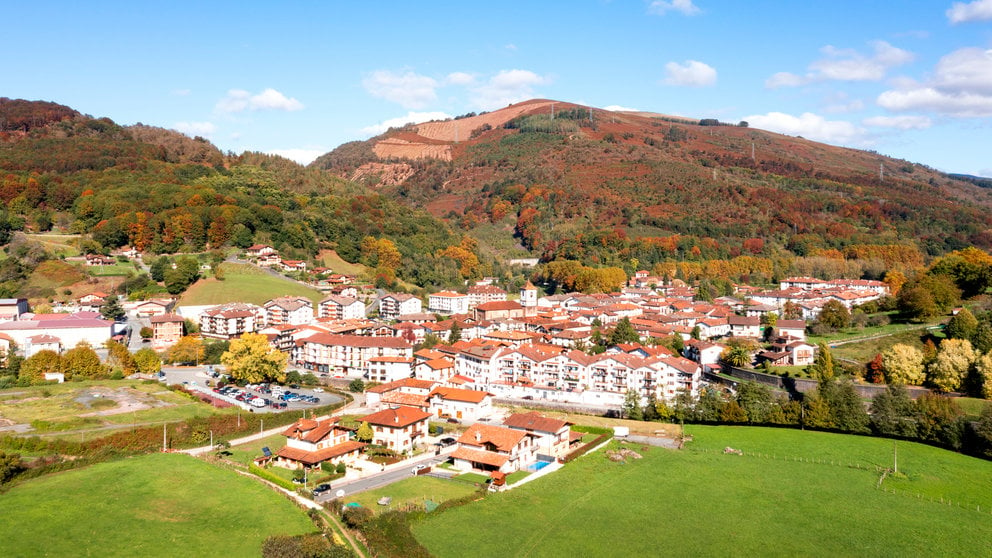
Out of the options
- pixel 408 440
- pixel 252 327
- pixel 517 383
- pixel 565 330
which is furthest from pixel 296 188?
pixel 408 440

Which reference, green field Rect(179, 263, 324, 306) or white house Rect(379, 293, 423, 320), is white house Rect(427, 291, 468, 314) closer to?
white house Rect(379, 293, 423, 320)

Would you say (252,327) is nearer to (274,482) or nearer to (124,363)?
(124,363)

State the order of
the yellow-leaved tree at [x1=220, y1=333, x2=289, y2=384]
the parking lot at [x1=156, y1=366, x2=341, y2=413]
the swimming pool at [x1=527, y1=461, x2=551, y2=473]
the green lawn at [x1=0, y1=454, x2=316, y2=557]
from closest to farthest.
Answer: the green lawn at [x1=0, y1=454, x2=316, y2=557], the swimming pool at [x1=527, y1=461, x2=551, y2=473], the parking lot at [x1=156, y1=366, x2=341, y2=413], the yellow-leaved tree at [x1=220, y1=333, x2=289, y2=384]

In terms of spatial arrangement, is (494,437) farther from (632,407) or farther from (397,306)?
(397,306)

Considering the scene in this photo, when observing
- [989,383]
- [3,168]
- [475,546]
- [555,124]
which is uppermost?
[555,124]

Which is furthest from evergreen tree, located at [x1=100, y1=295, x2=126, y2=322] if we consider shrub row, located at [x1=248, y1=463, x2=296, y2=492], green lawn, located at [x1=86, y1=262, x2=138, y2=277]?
shrub row, located at [x1=248, y1=463, x2=296, y2=492]

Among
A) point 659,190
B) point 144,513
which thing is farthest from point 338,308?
point 659,190
